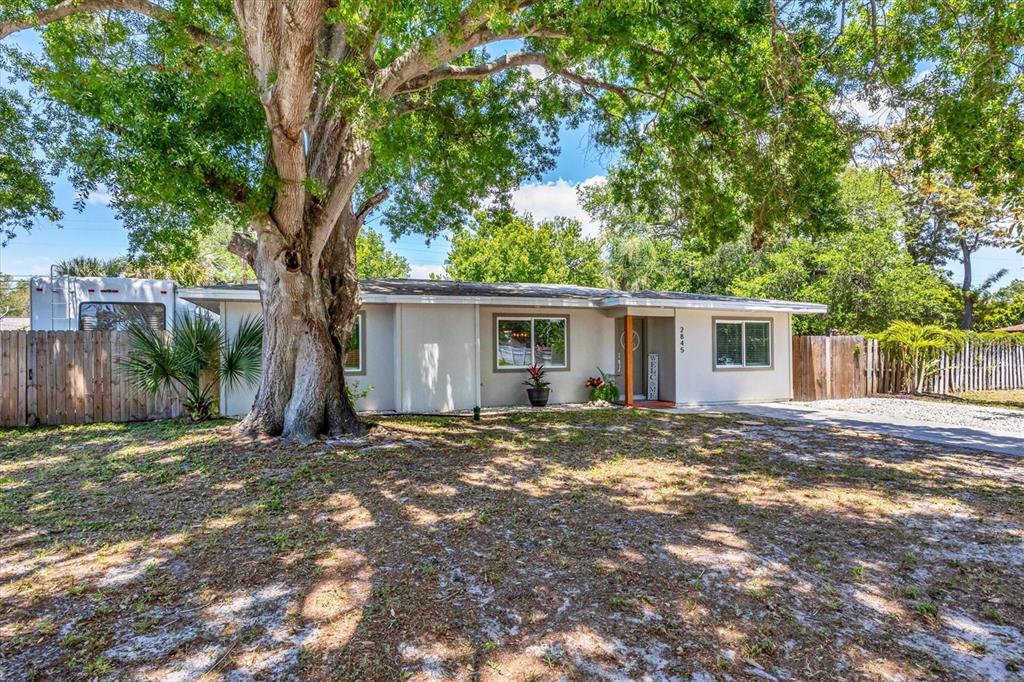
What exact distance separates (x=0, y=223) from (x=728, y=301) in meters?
15.4

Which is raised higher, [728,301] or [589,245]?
[589,245]

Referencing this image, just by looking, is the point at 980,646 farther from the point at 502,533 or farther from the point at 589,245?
the point at 589,245

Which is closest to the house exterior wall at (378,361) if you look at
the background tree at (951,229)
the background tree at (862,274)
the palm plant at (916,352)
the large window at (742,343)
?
the large window at (742,343)

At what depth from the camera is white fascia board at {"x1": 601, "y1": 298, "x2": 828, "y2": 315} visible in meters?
12.2

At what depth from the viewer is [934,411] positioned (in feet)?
38.3

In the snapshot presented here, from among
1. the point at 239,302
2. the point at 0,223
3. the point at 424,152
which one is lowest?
the point at 239,302

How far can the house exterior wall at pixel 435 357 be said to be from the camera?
11.4m

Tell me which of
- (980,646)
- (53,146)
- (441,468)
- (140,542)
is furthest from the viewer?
(53,146)

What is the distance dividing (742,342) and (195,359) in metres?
11.9

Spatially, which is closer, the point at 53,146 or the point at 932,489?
the point at 932,489

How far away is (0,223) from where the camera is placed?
10773 mm

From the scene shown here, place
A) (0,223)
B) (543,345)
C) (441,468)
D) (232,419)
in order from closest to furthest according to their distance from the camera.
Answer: (441,468)
(232,419)
(0,223)
(543,345)

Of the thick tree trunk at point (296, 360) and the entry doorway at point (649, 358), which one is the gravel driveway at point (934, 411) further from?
the thick tree trunk at point (296, 360)

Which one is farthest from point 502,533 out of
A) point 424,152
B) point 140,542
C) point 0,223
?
point 0,223
